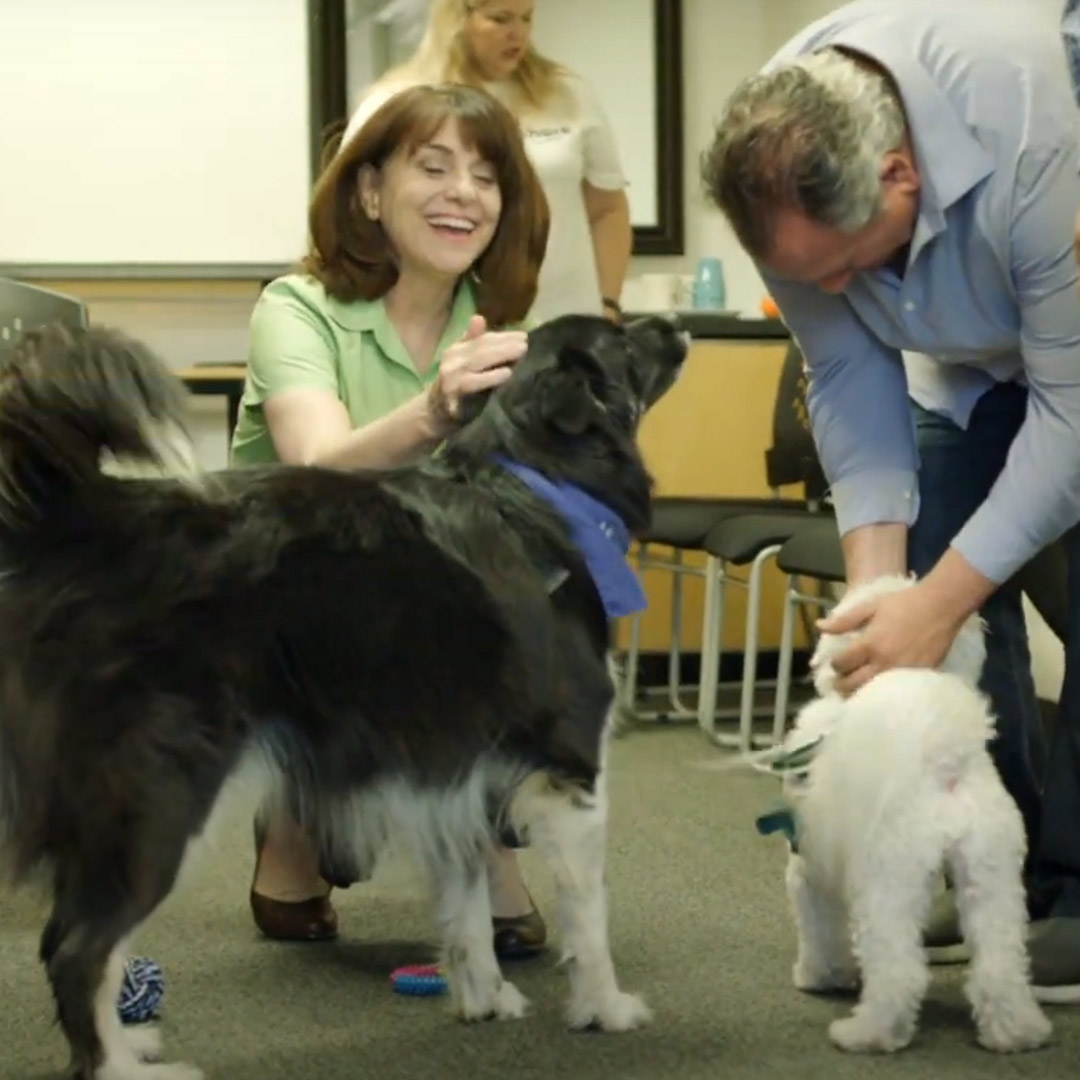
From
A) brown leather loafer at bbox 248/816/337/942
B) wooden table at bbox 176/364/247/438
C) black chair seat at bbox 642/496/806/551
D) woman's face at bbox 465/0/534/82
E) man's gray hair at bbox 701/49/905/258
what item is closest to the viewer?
man's gray hair at bbox 701/49/905/258

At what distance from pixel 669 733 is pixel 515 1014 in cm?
245

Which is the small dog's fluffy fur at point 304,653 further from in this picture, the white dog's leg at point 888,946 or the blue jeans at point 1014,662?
the blue jeans at point 1014,662

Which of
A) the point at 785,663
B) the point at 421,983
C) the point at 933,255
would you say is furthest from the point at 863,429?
the point at 785,663

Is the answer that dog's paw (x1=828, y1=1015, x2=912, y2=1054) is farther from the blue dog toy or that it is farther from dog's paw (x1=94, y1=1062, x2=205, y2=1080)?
dog's paw (x1=94, y1=1062, x2=205, y2=1080)

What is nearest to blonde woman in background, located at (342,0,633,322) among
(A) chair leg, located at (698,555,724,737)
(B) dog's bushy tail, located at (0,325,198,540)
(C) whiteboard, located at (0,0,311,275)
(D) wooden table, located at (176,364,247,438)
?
(A) chair leg, located at (698,555,724,737)

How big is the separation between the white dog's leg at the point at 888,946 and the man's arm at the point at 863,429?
1.72 feet

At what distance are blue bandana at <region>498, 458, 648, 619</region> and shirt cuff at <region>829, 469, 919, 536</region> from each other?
0.40m

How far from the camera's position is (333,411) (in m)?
2.65

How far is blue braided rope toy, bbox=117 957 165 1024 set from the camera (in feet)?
7.68

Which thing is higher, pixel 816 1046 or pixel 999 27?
pixel 999 27

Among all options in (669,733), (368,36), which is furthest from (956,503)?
(368,36)

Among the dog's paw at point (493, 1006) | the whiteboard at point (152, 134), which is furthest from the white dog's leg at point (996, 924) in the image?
the whiteboard at point (152, 134)

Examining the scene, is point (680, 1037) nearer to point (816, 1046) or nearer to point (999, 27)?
point (816, 1046)

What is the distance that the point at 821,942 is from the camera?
2432 mm
